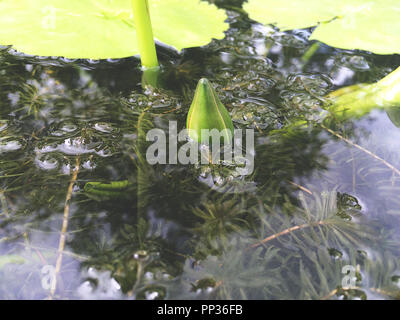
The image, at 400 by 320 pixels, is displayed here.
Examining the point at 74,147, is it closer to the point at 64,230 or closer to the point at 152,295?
the point at 64,230

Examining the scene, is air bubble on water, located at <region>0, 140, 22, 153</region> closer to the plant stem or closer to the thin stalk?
the thin stalk

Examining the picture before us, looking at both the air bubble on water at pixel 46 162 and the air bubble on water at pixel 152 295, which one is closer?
the air bubble on water at pixel 152 295

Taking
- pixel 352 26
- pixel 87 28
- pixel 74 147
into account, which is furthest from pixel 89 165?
pixel 352 26

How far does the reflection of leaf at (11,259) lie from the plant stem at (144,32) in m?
0.84

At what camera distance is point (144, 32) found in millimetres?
1257

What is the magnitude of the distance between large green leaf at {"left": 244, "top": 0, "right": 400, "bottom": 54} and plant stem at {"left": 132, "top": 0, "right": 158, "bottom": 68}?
61 cm

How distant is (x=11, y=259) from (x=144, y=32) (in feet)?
2.78

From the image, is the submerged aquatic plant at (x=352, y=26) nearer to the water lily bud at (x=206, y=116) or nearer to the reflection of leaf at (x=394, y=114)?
the reflection of leaf at (x=394, y=114)

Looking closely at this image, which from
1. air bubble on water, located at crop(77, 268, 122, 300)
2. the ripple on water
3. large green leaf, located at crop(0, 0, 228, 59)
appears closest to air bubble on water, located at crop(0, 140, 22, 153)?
the ripple on water

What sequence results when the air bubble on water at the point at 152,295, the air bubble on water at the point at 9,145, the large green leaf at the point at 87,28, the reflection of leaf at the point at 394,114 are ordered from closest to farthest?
the air bubble on water at the point at 152,295 < the air bubble on water at the point at 9,145 < the reflection of leaf at the point at 394,114 < the large green leaf at the point at 87,28

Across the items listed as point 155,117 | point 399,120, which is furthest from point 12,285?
point 399,120

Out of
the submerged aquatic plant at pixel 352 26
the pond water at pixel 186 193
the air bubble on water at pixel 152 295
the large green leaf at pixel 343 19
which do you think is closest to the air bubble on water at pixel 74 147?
the pond water at pixel 186 193

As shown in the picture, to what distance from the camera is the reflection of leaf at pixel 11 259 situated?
2.77ft

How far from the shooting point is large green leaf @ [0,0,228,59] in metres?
1.36
